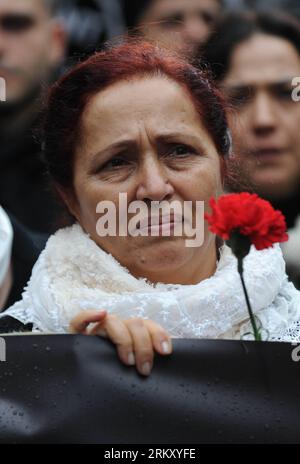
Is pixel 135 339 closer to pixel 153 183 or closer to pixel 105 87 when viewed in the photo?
pixel 153 183

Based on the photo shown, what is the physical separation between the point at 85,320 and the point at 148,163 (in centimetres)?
43

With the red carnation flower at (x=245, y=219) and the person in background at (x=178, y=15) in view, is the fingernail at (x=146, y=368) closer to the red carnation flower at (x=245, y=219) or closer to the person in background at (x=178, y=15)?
the red carnation flower at (x=245, y=219)

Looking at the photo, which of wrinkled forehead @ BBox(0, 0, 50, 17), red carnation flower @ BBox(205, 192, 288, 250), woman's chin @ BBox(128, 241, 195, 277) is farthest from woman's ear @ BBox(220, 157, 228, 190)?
wrinkled forehead @ BBox(0, 0, 50, 17)

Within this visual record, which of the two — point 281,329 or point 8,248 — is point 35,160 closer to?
point 8,248

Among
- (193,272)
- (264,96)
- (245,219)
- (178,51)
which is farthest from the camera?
(264,96)

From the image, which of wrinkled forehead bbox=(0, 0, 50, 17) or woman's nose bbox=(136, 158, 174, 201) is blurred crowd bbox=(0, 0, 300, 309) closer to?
wrinkled forehead bbox=(0, 0, 50, 17)

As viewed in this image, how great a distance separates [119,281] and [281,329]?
37cm

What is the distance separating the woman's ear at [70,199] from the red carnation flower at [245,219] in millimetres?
545

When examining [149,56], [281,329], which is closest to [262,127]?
[149,56]

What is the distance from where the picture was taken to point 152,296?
1955mm

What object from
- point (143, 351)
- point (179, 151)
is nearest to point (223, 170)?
point (179, 151)

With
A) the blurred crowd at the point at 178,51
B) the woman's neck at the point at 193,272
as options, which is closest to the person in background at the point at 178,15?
the blurred crowd at the point at 178,51

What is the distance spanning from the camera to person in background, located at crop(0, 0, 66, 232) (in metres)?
2.69

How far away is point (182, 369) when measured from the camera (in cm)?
171
